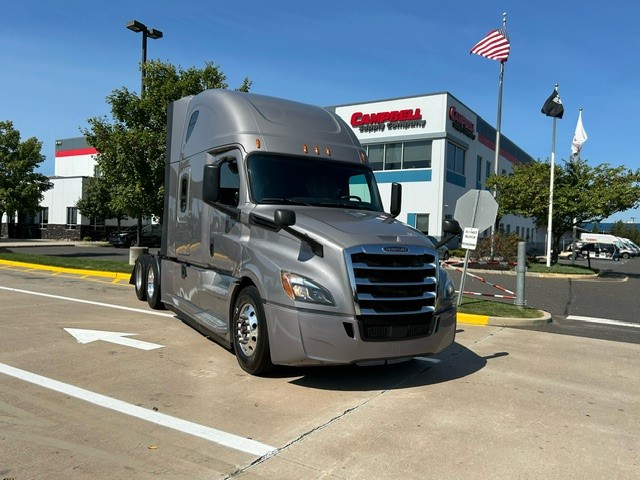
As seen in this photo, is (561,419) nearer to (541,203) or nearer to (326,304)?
(326,304)

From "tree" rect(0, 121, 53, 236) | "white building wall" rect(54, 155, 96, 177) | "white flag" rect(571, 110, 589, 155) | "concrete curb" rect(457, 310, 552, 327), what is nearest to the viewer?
"concrete curb" rect(457, 310, 552, 327)

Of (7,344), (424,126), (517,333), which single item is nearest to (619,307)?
(517,333)

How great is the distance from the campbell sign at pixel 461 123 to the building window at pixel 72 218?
2887 centimetres

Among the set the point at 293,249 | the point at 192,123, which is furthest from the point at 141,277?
the point at 293,249

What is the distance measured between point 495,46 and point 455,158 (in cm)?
753

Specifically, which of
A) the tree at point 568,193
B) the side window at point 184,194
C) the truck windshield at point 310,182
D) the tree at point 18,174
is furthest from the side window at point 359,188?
the tree at point 18,174

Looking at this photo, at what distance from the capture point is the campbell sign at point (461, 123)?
1234 inches

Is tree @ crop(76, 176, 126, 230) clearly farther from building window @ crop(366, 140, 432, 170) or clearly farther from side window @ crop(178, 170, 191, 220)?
side window @ crop(178, 170, 191, 220)

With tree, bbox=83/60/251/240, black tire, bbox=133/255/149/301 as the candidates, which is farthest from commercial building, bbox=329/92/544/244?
black tire, bbox=133/255/149/301

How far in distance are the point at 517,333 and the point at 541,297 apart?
636 centimetres

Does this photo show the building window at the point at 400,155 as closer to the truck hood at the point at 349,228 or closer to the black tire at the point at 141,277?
the black tire at the point at 141,277

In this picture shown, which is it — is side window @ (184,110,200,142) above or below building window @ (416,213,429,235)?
above

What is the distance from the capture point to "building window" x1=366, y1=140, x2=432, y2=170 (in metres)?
31.5

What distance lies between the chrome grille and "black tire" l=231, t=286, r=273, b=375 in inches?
40.5
